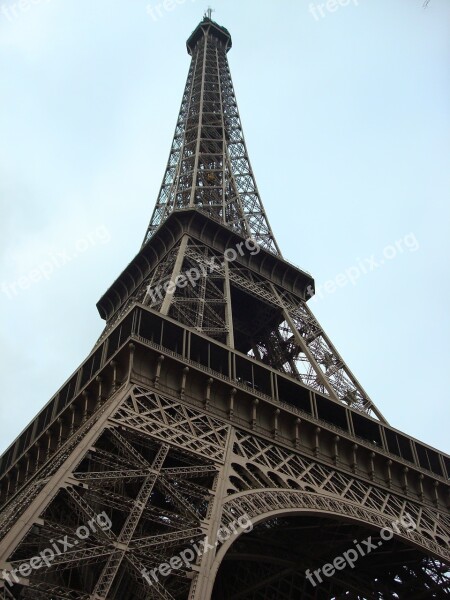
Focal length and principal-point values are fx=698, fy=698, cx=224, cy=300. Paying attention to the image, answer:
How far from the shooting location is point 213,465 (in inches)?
896

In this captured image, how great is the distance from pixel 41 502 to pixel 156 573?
3456mm

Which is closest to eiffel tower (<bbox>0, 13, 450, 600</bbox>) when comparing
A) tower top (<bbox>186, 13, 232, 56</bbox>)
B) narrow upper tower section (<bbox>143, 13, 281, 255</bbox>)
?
narrow upper tower section (<bbox>143, 13, 281, 255</bbox>)

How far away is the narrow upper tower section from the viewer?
48750 mm

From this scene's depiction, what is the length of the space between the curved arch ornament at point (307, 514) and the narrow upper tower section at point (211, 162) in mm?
22480

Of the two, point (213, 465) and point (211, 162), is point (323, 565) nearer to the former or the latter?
point (213, 465)

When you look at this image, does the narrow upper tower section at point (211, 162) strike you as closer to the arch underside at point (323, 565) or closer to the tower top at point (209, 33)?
the tower top at point (209, 33)

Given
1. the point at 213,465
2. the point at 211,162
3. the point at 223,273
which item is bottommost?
the point at 213,465

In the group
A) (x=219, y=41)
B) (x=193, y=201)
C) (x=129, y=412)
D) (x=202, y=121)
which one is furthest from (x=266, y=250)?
(x=219, y=41)

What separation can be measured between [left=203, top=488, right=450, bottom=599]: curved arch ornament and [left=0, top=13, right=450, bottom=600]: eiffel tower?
0.24ft

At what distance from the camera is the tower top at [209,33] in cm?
7469

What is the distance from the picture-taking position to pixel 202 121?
5872 cm

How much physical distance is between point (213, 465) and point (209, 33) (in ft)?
203

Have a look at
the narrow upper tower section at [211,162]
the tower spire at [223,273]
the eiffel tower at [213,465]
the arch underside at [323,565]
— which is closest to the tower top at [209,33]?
the narrow upper tower section at [211,162]

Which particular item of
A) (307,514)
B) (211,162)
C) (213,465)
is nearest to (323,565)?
(307,514)
